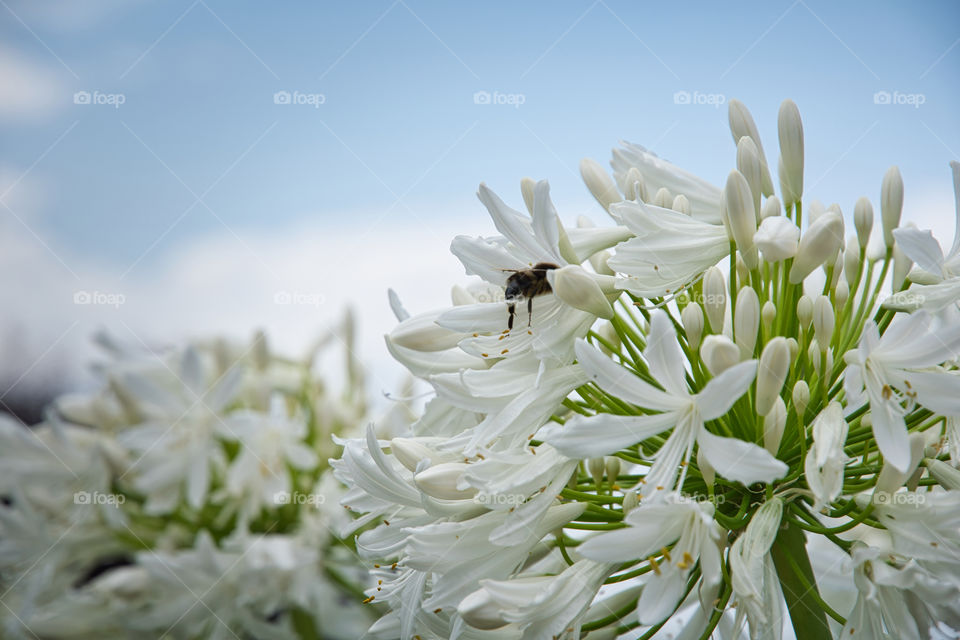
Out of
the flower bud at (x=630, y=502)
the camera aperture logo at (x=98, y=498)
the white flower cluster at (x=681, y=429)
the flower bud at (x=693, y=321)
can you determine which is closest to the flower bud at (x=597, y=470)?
the white flower cluster at (x=681, y=429)

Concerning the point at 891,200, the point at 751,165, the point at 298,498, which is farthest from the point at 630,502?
the point at 298,498

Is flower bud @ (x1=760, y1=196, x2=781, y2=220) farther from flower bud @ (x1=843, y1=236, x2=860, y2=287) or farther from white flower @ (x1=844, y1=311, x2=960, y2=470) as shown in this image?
white flower @ (x1=844, y1=311, x2=960, y2=470)

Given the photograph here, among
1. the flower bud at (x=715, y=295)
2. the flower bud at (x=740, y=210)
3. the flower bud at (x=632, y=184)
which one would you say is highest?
the flower bud at (x=632, y=184)

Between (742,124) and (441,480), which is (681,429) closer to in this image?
(441,480)

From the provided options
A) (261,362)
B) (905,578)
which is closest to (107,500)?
(261,362)

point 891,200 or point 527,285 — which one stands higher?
point 891,200

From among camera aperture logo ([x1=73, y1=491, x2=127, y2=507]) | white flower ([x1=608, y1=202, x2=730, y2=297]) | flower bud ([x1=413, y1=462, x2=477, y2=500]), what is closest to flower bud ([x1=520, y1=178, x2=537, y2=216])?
white flower ([x1=608, y1=202, x2=730, y2=297])

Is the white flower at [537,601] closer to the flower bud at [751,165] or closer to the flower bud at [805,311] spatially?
the flower bud at [805,311]
